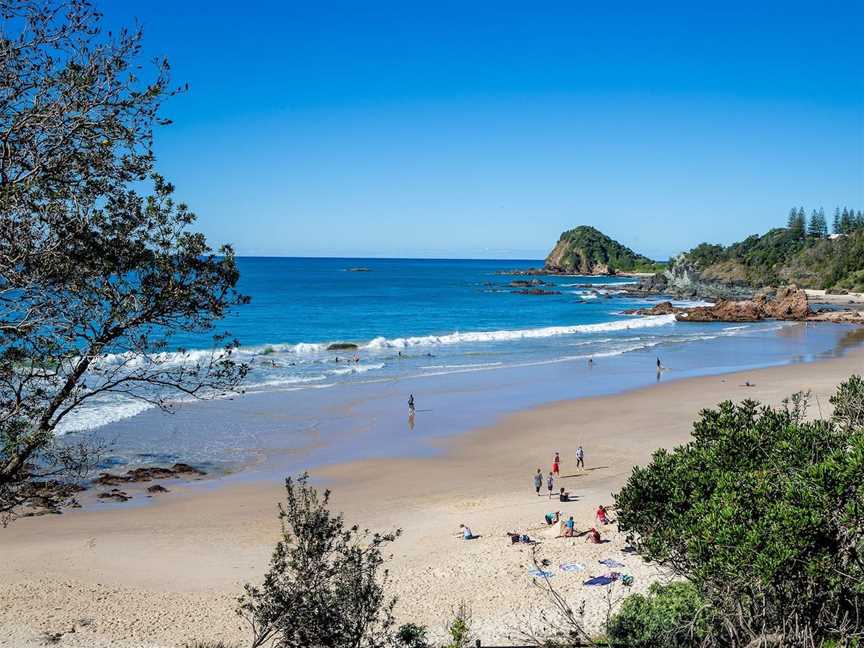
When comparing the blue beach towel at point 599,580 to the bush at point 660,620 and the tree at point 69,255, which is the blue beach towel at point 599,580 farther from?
the tree at point 69,255

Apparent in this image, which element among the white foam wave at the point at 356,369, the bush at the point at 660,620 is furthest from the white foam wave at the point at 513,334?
the bush at the point at 660,620

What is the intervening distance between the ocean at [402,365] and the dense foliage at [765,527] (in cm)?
638

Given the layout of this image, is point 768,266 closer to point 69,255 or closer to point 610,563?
point 610,563

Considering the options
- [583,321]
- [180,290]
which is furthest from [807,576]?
[583,321]

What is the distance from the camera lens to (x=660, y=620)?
10.3m

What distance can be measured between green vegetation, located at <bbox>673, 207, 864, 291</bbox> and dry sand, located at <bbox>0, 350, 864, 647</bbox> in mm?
98158

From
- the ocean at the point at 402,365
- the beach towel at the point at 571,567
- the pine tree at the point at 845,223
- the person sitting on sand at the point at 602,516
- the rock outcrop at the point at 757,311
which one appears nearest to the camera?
the beach towel at the point at 571,567

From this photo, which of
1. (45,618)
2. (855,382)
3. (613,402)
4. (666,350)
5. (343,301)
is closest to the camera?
(855,382)

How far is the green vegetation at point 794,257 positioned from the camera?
4215 inches

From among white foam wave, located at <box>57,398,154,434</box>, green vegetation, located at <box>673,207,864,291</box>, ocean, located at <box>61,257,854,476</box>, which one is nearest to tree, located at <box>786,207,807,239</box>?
green vegetation, located at <box>673,207,864,291</box>

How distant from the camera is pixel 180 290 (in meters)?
7.90

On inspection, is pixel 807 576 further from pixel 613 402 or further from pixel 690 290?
pixel 690 290

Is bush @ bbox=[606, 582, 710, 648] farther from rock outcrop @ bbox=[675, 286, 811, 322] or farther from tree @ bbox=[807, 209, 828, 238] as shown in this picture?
tree @ bbox=[807, 209, 828, 238]

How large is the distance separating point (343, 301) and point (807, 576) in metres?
93.4
